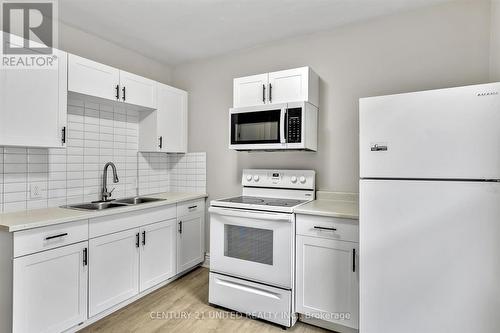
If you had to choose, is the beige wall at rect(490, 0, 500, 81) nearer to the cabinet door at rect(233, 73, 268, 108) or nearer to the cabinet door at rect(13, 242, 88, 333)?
the cabinet door at rect(233, 73, 268, 108)

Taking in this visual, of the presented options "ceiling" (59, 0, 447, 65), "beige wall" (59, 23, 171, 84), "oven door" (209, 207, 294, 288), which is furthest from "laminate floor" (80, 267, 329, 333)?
"ceiling" (59, 0, 447, 65)

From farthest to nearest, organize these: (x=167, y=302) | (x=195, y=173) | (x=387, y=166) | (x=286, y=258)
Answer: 1. (x=195, y=173)
2. (x=167, y=302)
3. (x=286, y=258)
4. (x=387, y=166)

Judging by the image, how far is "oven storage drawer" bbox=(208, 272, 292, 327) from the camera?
205 cm

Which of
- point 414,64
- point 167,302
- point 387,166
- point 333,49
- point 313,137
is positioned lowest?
point 167,302

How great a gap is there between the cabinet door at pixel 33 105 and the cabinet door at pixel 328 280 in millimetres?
2017

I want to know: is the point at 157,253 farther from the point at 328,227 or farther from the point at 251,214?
the point at 328,227

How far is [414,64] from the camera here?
2.22 metres

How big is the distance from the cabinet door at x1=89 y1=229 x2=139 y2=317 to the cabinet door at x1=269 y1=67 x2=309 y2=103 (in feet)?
5.65

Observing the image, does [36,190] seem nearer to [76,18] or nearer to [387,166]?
[76,18]

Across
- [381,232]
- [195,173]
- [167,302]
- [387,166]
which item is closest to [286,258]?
[381,232]

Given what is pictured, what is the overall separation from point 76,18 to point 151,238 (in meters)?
2.02

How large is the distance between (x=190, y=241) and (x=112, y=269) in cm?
93

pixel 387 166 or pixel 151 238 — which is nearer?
pixel 387 166

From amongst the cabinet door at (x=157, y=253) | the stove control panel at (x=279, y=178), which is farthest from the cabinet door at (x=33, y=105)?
the stove control panel at (x=279, y=178)
